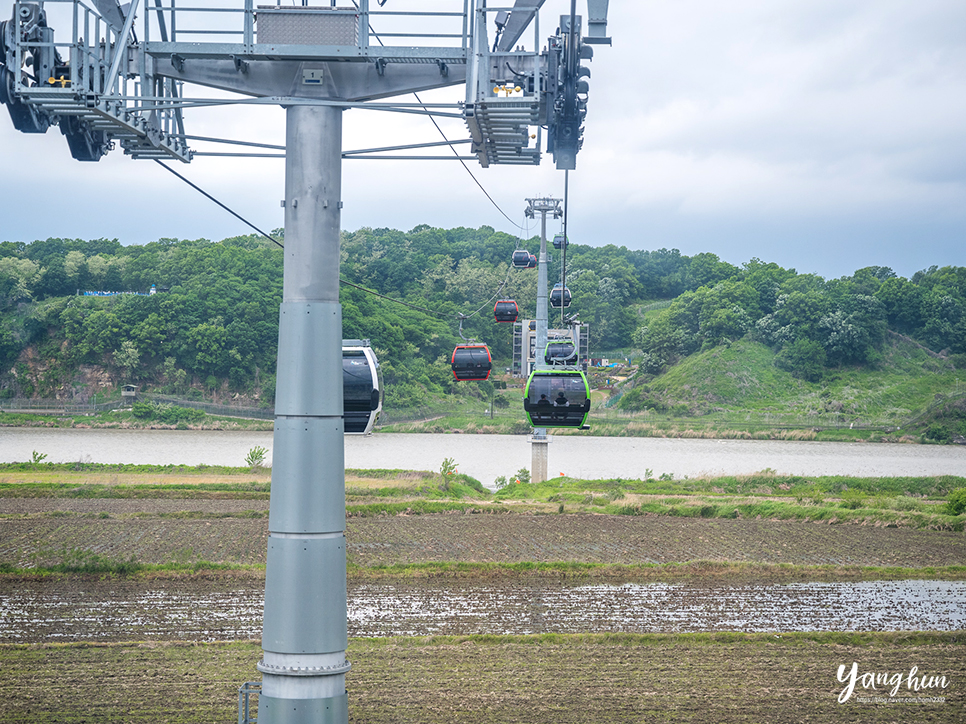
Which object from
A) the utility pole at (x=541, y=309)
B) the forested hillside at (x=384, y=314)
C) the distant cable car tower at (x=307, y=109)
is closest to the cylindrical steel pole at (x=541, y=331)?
the utility pole at (x=541, y=309)

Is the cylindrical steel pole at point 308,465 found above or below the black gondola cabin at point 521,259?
below

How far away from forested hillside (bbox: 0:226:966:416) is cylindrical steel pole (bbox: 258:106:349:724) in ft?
173

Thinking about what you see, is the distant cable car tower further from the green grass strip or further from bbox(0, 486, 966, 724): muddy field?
the green grass strip

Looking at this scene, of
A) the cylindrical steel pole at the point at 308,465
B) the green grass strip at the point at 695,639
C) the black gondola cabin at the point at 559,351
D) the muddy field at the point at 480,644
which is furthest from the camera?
the black gondola cabin at the point at 559,351

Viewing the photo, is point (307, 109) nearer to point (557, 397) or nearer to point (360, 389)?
point (360, 389)

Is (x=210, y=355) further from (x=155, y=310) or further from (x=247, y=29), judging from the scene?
(x=247, y=29)

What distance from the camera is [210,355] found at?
219ft

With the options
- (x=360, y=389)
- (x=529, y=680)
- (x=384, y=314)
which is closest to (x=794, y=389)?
(x=384, y=314)

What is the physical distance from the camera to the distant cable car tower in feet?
21.1

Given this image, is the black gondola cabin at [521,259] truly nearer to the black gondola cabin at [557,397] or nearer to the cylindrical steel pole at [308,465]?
the black gondola cabin at [557,397]

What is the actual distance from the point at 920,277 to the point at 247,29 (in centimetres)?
10276

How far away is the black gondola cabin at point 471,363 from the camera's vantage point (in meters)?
24.3

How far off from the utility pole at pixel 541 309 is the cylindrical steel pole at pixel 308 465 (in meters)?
18.6

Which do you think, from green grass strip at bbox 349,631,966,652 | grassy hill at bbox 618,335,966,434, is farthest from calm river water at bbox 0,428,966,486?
green grass strip at bbox 349,631,966,652
